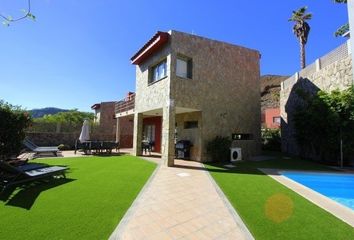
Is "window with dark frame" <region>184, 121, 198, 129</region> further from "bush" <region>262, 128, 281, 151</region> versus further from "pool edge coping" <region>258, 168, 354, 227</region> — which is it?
"bush" <region>262, 128, 281, 151</region>

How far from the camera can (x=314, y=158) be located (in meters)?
17.0

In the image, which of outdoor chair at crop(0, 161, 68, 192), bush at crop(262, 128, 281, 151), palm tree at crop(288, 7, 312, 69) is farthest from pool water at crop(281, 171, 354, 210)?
palm tree at crop(288, 7, 312, 69)

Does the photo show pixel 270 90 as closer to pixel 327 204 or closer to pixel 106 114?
pixel 106 114

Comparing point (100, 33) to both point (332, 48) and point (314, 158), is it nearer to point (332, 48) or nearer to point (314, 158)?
point (332, 48)

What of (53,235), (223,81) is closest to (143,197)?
(53,235)

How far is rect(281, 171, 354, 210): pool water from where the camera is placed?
749 cm

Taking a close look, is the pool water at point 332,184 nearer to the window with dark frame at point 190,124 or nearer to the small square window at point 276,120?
the window with dark frame at point 190,124

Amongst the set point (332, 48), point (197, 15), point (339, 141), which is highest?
point (197, 15)

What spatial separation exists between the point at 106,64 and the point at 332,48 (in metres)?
18.3

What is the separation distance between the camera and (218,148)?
14.8 metres

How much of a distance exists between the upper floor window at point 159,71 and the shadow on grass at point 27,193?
9170mm

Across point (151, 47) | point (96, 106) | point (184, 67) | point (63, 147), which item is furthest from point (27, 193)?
point (96, 106)

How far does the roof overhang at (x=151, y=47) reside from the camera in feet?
45.0

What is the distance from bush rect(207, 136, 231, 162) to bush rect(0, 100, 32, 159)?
10.8 m
